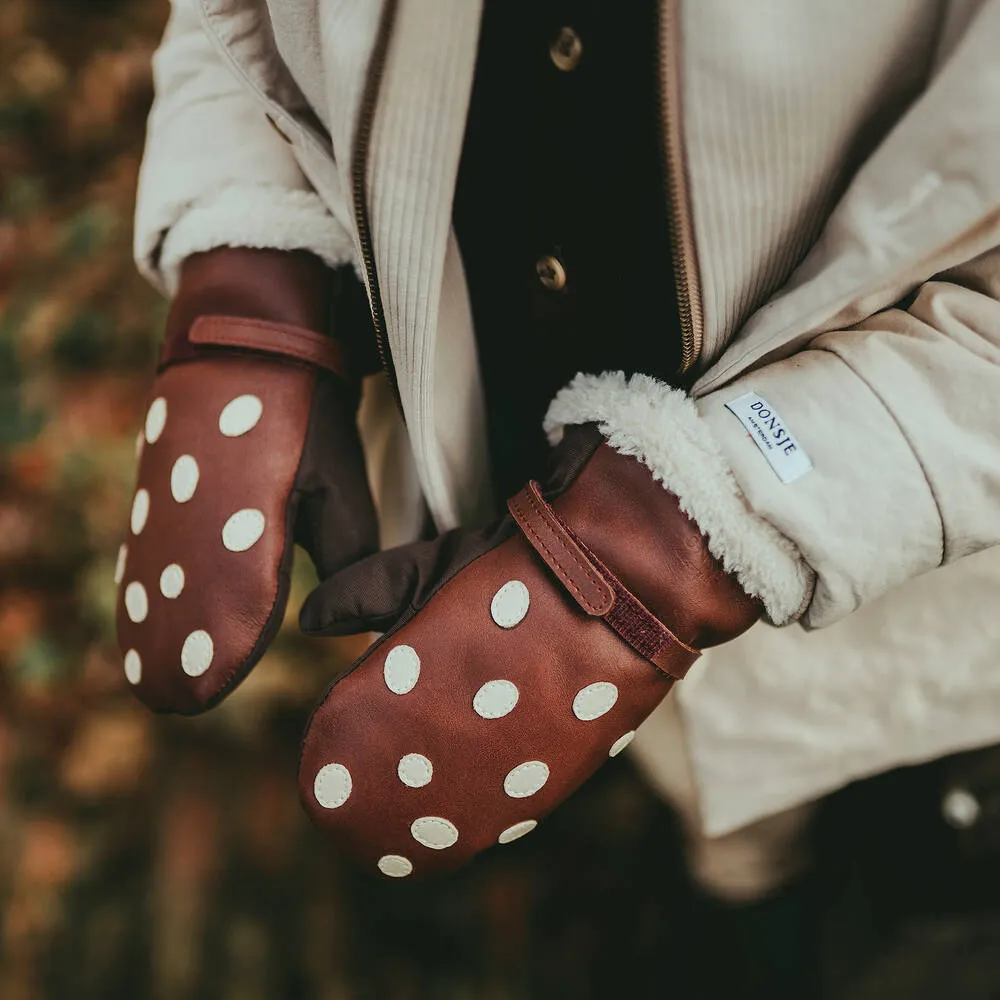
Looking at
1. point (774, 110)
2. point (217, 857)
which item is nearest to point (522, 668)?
point (774, 110)

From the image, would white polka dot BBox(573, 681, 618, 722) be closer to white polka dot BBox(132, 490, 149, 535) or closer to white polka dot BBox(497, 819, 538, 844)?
white polka dot BBox(497, 819, 538, 844)

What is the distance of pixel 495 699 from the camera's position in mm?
507

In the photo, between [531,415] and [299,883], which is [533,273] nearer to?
[531,415]

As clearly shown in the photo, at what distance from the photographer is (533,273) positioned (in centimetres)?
60

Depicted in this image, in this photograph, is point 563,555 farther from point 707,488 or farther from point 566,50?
point 566,50

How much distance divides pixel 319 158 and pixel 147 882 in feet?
3.57

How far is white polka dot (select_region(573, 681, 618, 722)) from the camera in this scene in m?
0.50

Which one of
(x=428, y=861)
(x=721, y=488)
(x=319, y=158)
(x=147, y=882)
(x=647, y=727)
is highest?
(x=319, y=158)

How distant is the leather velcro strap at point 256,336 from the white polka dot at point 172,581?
0.18 metres

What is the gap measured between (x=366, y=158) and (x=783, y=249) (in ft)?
0.89

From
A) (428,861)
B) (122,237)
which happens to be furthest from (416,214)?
(122,237)

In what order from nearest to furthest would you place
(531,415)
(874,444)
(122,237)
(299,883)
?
(874,444)
(531,415)
(299,883)
(122,237)

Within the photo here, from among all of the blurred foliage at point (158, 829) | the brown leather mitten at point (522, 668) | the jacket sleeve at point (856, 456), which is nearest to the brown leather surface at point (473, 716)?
the brown leather mitten at point (522, 668)

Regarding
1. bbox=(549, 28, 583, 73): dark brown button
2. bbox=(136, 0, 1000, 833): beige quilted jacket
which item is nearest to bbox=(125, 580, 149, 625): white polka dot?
bbox=(136, 0, 1000, 833): beige quilted jacket
